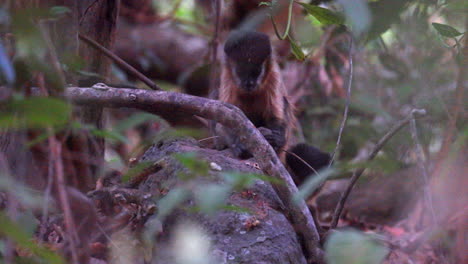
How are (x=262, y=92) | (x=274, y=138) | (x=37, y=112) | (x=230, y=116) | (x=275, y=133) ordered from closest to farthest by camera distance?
(x=37, y=112)
(x=230, y=116)
(x=274, y=138)
(x=275, y=133)
(x=262, y=92)

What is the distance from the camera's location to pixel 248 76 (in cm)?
436

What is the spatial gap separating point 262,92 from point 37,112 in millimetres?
3232

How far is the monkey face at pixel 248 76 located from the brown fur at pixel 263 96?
0.17m

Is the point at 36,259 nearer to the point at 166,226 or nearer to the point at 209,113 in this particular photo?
the point at 166,226

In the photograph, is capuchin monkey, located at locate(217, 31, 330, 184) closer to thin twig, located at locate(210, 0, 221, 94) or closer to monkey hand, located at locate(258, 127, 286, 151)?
monkey hand, located at locate(258, 127, 286, 151)

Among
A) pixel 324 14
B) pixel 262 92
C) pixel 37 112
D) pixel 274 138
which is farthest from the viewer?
pixel 262 92

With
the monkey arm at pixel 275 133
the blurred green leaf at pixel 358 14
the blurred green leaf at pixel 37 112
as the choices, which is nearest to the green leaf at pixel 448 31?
the blurred green leaf at pixel 358 14

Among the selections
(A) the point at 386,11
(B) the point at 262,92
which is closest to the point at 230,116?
(A) the point at 386,11

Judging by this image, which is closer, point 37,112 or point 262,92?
point 37,112

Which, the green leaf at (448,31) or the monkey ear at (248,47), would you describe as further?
the monkey ear at (248,47)

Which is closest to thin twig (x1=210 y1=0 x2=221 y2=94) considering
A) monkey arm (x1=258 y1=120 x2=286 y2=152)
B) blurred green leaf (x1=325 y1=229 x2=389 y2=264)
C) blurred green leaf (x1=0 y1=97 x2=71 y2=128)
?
monkey arm (x1=258 y1=120 x2=286 y2=152)

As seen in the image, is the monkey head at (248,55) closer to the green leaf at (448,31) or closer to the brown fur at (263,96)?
the brown fur at (263,96)

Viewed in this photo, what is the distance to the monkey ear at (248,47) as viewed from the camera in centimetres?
431

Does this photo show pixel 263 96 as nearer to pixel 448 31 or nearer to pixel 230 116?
pixel 230 116
